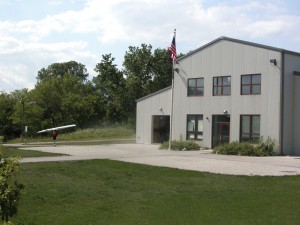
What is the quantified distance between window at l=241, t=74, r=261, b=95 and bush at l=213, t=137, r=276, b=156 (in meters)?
3.56

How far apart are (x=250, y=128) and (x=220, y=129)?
2.91 meters

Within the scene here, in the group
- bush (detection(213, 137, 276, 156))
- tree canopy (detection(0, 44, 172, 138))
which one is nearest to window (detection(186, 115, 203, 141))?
bush (detection(213, 137, 276, 156))

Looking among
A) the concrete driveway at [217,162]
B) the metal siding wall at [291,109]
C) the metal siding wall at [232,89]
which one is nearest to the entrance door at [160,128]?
the metal siding wall at [232,89]

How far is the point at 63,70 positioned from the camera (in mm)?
108812

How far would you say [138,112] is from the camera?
41219 mm

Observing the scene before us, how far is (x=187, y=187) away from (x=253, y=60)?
19.6 m

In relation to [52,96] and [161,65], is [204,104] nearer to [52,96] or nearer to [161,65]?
[161,65]

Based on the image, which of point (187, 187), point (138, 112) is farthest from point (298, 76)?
point (187, 187)

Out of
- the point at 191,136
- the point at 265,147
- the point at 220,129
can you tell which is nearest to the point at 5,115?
the point at 191,136

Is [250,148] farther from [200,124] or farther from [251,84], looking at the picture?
[200,124]

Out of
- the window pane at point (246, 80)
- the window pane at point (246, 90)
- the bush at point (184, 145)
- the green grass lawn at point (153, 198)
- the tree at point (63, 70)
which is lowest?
the green grass lawn at point (153, 198)

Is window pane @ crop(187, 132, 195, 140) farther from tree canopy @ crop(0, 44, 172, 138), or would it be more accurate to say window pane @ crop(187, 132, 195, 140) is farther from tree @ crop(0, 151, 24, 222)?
tree @ crop(0, 151, 24, 222)

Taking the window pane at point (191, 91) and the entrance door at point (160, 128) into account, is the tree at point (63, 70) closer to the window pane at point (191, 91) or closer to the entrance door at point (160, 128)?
the entrance door at point (160, 128)

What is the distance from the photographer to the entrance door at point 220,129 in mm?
32875
